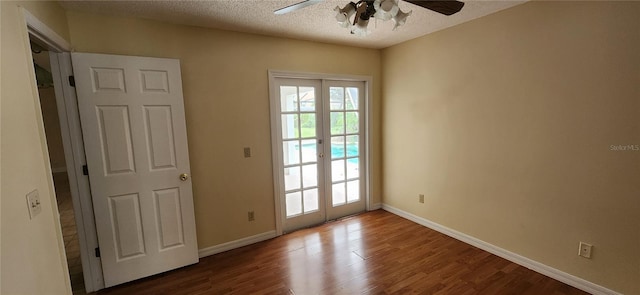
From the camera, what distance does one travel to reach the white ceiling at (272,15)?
6.60 feet

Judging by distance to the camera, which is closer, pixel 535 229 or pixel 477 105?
pixel 535 229

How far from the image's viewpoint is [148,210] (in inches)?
90.1

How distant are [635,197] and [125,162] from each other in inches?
145

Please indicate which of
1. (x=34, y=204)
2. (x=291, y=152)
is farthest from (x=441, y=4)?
(x=34, y=204)

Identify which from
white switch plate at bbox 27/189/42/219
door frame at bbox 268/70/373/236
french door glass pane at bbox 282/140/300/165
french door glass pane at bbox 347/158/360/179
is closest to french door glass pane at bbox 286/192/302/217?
door frame at bbox 268/70/373/236

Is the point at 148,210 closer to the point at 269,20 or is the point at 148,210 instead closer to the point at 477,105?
the point at 269,20

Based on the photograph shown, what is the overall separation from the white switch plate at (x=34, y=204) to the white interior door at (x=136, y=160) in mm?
895

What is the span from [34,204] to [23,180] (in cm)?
14

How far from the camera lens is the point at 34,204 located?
1.25 m

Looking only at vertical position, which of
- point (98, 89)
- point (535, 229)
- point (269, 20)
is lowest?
point (535, 229)

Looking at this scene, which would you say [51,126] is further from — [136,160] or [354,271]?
[354,271]

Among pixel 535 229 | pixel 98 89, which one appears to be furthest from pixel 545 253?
pixel 98 89

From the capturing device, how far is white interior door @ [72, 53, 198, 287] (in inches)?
81.0

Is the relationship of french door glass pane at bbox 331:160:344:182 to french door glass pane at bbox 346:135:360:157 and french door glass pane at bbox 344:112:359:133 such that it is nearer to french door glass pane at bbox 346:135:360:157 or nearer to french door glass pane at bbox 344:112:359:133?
french door glass pane at bbox 346:135:360:157
